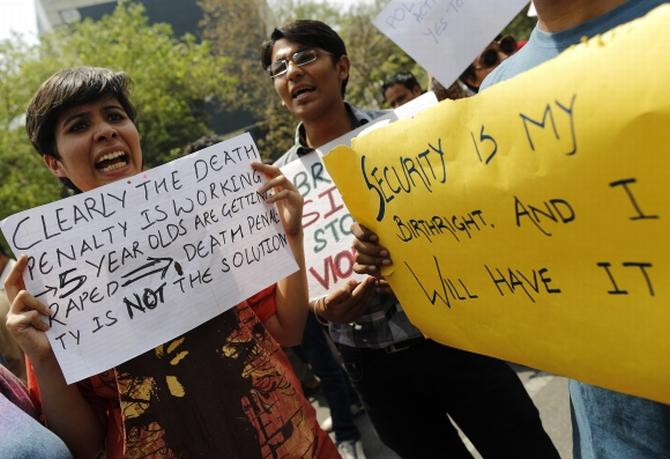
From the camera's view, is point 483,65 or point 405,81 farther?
point 405,81

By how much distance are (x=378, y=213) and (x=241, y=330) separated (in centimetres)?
48

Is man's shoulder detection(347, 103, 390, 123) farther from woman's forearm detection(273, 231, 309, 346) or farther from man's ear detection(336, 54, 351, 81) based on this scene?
woman's forearm detection(273, 231, 309, 346)

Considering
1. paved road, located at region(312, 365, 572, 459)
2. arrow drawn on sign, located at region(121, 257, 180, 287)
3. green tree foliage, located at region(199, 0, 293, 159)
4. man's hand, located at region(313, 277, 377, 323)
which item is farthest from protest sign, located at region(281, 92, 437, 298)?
green tree foliage, located at region(199, 0, 293, 159)

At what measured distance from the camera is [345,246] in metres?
1.75

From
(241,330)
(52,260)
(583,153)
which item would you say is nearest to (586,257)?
(583,153)

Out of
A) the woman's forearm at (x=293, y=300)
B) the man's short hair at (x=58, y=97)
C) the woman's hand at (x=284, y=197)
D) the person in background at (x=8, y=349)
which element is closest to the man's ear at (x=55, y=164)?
the man's short hair at (x=58, y=97)

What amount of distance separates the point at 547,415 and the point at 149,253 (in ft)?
7.85

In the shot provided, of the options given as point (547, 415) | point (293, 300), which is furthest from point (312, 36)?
point (547, 415)

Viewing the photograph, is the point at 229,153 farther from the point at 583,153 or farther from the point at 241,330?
the point at 583,153

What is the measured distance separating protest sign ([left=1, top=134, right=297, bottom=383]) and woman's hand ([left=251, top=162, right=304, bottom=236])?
0.03m

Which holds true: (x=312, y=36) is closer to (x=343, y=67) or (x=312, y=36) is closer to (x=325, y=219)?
(x=343, y=67)

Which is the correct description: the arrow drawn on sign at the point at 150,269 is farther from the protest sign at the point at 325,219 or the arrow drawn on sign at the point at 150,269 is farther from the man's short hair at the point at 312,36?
the man's short hair at the point at 312,36

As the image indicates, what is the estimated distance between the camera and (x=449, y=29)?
2.11 meters

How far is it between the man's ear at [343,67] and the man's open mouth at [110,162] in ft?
3.08
